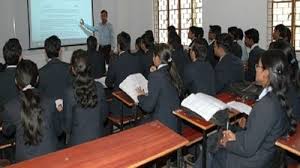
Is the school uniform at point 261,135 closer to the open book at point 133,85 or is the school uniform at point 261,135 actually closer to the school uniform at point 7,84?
the open book at point 133,85

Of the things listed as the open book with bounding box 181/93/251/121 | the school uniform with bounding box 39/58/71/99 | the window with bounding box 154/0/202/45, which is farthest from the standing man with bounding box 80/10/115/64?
the open book with bounding box 181/93/251/121

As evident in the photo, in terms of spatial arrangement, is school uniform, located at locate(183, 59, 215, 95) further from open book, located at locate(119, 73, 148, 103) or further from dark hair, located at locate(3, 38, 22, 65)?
dark hair, located at locate(3, 38, 22, 65)

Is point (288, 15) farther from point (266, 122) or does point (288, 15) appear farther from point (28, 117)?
point (28, 117)

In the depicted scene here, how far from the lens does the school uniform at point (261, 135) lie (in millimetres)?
2260

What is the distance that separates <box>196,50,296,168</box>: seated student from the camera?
7.43ft

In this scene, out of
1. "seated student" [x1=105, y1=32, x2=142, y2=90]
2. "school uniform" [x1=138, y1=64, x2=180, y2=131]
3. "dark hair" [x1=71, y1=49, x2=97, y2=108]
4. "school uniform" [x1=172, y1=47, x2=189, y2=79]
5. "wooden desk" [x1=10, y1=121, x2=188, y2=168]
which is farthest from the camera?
"school uniform" [x1=172, y1=47, x2=189, y2=79]

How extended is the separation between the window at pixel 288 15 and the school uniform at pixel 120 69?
3.60 meters

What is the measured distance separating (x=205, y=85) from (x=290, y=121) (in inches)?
67.6

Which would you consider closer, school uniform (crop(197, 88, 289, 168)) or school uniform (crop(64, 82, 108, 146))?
school uniform (crop(197, 88, 289, 168))

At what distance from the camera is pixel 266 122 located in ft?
7.39

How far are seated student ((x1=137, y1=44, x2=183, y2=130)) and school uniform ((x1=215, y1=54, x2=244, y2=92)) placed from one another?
42.2 inches

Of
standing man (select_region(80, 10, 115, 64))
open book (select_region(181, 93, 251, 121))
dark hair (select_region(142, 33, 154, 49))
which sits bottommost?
open book (select_region(181, 93, 251, 121))

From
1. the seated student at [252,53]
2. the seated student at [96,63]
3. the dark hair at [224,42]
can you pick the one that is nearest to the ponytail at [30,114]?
the dark hair at [224,42]

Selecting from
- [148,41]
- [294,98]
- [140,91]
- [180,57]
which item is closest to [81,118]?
[140,91]
